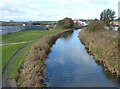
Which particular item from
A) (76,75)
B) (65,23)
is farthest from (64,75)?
(65,23)

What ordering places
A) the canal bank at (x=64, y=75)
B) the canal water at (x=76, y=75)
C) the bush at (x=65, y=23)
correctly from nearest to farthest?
the canal bank at (x=64, y=75), the canal water at (x=76, y=75), the bush at (x=65, y=23)

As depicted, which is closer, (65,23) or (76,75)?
(76,75)

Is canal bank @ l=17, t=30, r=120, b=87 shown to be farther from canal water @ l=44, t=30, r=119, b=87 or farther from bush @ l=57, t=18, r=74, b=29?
bush @ l=57, t=18, r=74, b=29

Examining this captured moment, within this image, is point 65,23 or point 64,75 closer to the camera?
point 64,75

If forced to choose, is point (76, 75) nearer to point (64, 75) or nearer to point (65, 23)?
point (64, 75)

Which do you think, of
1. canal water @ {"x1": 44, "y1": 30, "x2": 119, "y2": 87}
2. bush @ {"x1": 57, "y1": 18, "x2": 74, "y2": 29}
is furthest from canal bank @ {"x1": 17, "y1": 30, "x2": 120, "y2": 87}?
bush @ {"x1": 57, "y1": 18, "x2": 74, "y2": 29}

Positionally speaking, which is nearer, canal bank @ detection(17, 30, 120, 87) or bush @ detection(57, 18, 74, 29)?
canal bank @ detection(17, 30, 120, 87)

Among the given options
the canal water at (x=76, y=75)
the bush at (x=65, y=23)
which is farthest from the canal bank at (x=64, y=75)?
the bush at (x=65, y=23)

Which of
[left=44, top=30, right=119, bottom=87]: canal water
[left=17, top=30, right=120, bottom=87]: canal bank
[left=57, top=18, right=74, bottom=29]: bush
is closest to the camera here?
[left=17, top=30, right=120, bottom=87]: canal bank

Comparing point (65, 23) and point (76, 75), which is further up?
point (65, 23)

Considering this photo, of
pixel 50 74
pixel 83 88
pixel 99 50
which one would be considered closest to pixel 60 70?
pixel 50 74

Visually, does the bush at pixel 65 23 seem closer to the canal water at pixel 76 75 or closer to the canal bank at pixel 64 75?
the canal water at pixel 76 75

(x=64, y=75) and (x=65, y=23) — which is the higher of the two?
(x=65, y=23)

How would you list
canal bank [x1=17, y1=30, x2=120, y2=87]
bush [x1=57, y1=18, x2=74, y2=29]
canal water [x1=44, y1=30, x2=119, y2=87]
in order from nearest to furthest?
canal bank [x1=17, y1=30, x2=120, y2=87], canal water [x1=44, y1=30, x2=119, y2=87], bush [x1=57, y1=18, x2=74, y2=29]
